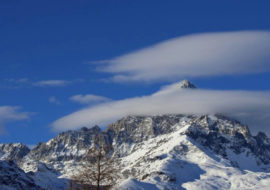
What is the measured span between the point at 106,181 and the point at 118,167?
2534 millimetres

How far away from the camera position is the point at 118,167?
6575 cm

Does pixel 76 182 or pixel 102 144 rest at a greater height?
pixel 102 144

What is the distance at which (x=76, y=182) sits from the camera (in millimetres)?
67688

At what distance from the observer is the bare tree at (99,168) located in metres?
65.5

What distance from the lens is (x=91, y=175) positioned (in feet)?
218

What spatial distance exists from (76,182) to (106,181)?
13.7 ft

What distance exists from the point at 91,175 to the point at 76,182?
2.72m

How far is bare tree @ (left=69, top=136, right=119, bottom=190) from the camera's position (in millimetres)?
65519

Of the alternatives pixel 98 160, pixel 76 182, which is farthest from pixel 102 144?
pixel 76 182

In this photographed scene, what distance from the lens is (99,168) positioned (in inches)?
2579

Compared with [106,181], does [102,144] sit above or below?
above

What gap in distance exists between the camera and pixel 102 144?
65.6m

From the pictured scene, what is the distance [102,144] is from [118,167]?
3550 mm

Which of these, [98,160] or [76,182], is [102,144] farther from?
[76,182]
